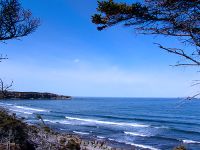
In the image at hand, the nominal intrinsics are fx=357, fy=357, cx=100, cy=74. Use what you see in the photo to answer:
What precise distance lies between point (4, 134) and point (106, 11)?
4.65m

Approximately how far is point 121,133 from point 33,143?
34.8 metres

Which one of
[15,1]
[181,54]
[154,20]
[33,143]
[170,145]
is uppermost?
[15,1]

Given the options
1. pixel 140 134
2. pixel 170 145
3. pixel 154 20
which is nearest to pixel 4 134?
pixel 154 20

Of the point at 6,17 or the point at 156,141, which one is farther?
the point at 156,141

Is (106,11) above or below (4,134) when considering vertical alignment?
above

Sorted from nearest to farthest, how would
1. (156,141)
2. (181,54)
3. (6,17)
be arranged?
(181,54)
(6,17)
(156,141)

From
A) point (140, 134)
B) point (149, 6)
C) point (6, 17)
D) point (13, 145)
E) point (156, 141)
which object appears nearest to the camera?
point (149, 6)

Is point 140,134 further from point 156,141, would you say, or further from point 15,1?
point 15,1

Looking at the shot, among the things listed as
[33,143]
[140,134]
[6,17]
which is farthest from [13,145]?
[140,134]

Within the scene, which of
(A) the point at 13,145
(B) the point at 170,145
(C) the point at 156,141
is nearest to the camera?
(A) the point at 13,145

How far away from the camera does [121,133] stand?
145 feet

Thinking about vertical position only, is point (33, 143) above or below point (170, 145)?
above

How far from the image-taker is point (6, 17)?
32.8ft

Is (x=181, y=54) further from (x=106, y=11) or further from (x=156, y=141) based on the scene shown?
(x=156, y=141)
